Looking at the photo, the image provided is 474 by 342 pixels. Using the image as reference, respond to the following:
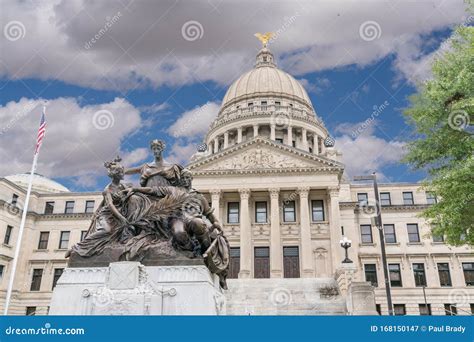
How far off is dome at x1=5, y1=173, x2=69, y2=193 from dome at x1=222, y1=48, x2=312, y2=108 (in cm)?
3487

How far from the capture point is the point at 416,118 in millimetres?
19688

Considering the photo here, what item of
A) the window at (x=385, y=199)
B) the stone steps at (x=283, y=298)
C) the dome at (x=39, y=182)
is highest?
the dome at (x=39, y=182)

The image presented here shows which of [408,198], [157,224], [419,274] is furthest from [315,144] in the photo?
[157,224]

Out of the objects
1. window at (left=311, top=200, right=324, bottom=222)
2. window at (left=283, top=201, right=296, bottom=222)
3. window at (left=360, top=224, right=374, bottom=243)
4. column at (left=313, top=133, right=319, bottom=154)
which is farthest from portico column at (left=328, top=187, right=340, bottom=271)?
column at (left=313, top=133, right=319, bottom=154)

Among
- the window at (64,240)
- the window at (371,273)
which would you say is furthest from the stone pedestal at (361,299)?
the window at (64,240)

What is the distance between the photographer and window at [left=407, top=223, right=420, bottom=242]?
5178 cm

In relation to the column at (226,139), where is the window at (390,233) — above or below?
below

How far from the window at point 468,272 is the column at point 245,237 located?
25.7m

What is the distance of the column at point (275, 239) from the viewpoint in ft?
147

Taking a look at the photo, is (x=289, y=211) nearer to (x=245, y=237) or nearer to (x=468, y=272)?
(x=245, y=237)

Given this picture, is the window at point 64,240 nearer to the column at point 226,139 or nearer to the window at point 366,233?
the column at point 226,139

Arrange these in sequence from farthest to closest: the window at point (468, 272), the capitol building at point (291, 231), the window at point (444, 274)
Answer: the window at point (444, 274)
the window at point (468, 272)
the capitol building at point (291, 231)

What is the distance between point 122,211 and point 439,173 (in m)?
15.7

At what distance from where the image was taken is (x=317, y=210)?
5000cm
